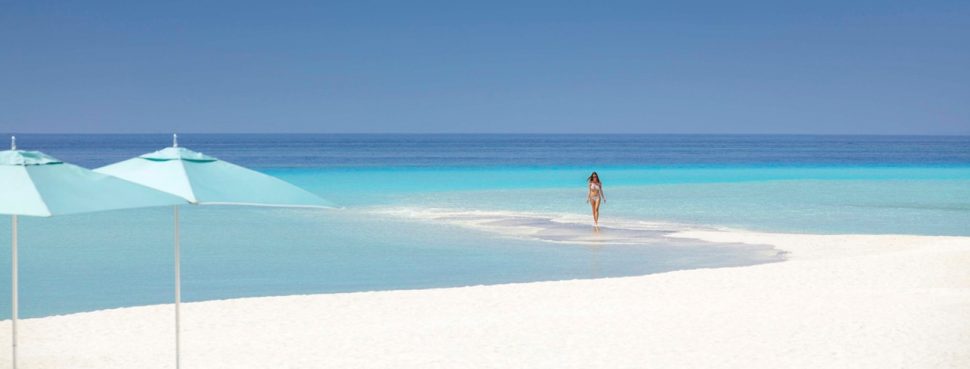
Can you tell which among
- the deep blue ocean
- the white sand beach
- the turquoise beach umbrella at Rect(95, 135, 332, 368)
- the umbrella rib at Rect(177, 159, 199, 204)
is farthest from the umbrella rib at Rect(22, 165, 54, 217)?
the deep blue ocean

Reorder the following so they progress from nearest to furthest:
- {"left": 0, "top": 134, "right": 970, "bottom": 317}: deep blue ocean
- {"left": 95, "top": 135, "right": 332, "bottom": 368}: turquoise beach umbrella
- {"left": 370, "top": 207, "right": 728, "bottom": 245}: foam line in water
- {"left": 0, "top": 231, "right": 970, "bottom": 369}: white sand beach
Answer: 1. {"left": 95, "top": 135, "right": 332, "bottom": 368}: turquoise beach umbrella
2. {"left": 0, "top": 231, "right": 970, "bottom": 369}: white sand beach
3. {"left": 0, "top": 134, "right": 970, "bottom": 317}: deep blue ocean
4. {"left": 370, "top": 207, "right": 728, "bottom": 245}: foam line in water

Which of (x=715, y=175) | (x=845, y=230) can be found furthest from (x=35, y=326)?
(x=715, y=175)

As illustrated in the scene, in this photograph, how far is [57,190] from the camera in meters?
7.77

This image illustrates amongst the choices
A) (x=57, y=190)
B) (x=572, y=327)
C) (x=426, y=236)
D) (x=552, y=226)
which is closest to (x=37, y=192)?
(x=57, y=190)

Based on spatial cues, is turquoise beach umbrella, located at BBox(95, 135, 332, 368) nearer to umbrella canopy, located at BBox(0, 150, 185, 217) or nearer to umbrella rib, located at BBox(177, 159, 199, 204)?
umbrella rib, located at BBox(177, 159, 199, 204)

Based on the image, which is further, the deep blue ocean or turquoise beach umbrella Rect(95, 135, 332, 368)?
the deep blue ocean

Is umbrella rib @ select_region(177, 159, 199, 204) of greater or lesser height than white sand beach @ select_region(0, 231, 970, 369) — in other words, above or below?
above

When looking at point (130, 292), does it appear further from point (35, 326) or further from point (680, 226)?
point (680, 226)

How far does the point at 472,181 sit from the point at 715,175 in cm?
1478

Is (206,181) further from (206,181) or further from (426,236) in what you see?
(426,236)

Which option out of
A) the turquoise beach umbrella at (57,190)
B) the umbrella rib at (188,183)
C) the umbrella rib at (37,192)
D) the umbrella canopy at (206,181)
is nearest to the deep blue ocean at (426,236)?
the umbrella canopy at (206,181)

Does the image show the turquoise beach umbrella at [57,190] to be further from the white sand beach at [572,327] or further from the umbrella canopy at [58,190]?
the white sand beach at [572,327]

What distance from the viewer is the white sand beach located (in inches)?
404

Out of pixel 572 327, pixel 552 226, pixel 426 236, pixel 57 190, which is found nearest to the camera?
pixel 57 190
